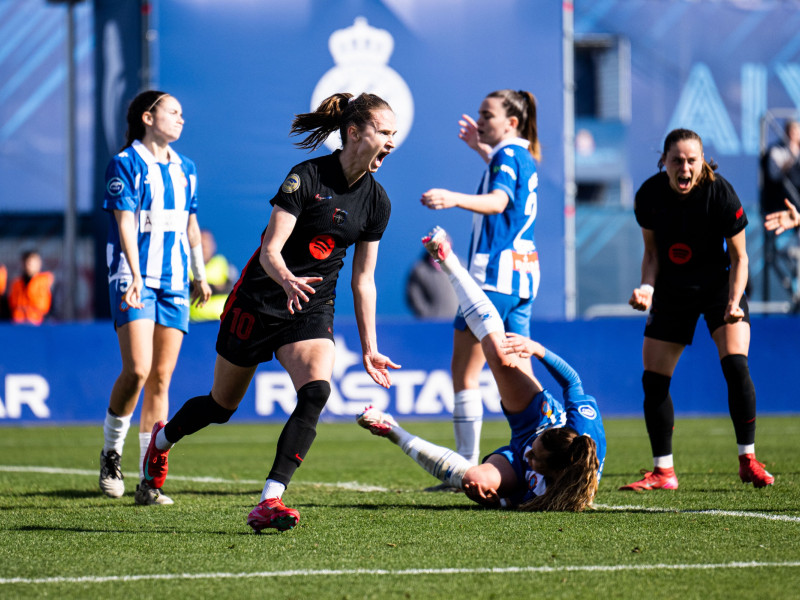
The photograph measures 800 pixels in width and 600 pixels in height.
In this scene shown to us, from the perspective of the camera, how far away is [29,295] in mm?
15945

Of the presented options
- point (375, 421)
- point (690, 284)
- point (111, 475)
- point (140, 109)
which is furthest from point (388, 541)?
point (140, 109)

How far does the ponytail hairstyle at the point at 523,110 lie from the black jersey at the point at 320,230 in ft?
5.89

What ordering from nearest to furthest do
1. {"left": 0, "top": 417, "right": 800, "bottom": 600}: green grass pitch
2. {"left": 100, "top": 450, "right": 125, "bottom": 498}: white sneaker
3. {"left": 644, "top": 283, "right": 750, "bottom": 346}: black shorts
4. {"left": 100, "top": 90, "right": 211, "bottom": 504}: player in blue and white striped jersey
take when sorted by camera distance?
{"left": 0, "top": 417, "right": 800, "bottom": 600}: green grass pitch, {"left": 100, "top": 90, "right": 211, "bottom": 504}: player in blue and white striped jersey, {"left": 100, "top": 450, "right": 125, "bottom": 498}: white sneaker, {"left": 644, "top": 283, "right": 750, "bottom": 346}: black shorts

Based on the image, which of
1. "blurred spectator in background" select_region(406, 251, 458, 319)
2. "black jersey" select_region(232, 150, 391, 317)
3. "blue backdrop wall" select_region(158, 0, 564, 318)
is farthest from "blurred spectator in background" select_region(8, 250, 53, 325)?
"black jersey" select_region(232, 150, 391, 317)

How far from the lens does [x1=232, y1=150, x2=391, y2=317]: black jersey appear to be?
201 inches

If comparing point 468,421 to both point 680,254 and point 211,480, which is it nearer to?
point 680,254

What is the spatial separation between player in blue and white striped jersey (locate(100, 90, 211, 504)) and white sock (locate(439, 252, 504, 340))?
163 cm

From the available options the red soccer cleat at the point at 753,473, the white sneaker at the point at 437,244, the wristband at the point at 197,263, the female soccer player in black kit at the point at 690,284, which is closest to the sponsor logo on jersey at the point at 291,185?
the white sneaker at the point at 437,244

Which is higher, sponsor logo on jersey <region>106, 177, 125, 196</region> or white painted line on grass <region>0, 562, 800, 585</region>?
sponsor logo on jersey <region>106, 177, 125, 196</region>

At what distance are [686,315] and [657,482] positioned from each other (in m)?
0.97

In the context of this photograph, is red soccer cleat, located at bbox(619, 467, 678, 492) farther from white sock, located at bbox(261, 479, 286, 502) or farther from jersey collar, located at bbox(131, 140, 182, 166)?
jersey collar, located at bbox(131, 140, 182, 166)

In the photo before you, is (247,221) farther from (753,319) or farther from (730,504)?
(730,504)

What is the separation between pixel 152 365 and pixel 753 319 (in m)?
7.77

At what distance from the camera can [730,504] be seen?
580 centimetres
